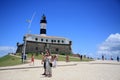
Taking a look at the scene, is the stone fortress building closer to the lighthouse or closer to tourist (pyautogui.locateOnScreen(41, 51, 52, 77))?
the lighthouse

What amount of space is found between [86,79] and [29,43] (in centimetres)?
7127

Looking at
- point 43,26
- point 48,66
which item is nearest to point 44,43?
point 43,26

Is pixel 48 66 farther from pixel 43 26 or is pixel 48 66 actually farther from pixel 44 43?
pixel 43 26

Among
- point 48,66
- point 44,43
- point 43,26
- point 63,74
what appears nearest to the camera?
point 48,66

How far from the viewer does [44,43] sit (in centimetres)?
8862

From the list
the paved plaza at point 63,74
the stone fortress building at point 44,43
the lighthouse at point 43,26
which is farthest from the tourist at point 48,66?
the lighthouse at point 43,26

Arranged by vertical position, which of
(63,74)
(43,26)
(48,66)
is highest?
(43,26)

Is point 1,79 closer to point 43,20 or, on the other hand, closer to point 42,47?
point 42,47

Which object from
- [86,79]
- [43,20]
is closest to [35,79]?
[86,79]

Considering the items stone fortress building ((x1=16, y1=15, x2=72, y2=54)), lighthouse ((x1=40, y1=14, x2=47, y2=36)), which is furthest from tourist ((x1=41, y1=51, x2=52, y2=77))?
lighthouse ((x1=40, y1=14, x2=47, y2=36))

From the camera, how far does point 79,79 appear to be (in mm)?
14055

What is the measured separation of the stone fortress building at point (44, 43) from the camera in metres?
84.2

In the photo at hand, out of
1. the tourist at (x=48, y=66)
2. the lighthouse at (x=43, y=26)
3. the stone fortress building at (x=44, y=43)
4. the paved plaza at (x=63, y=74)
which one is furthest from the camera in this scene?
the lighthouse at (x=43, y=26)

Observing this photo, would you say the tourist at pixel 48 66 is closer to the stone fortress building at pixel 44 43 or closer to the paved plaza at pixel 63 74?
the paved plaza at pixel 63 74
